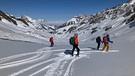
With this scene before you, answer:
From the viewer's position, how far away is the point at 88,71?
12.6 meters

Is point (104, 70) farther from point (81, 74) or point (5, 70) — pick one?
point (5, 70)

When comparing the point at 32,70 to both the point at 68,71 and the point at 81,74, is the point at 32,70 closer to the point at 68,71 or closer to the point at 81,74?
the point at 68,71

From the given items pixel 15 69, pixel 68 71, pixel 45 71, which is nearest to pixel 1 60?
pixel 15 69

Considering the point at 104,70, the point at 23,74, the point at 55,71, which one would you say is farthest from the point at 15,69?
the point at 104,70

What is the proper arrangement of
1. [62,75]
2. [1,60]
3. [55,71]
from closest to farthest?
[62,75], [55,71], [1,60]

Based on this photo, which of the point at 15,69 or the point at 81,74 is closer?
the point at 81,74

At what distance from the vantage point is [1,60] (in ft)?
50.9

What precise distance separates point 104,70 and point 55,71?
8.85 feet

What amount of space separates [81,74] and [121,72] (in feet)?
6.77

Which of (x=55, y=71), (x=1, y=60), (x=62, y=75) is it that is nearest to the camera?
(x=62, y=75)

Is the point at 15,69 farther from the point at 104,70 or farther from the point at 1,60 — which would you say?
the point at 104,70

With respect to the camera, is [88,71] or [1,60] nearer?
[88,71]

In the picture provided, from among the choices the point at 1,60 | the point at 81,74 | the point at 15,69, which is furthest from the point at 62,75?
the point at 1,60

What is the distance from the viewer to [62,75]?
450 inches
